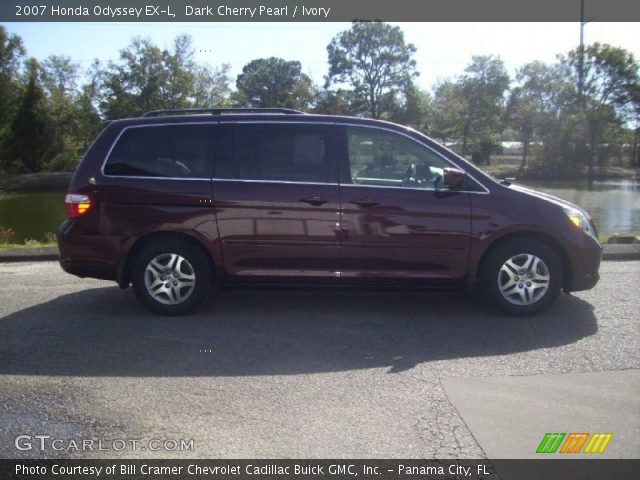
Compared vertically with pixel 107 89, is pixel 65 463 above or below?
below

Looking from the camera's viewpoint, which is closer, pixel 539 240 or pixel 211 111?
pixel 539 240

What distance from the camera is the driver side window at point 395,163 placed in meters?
5.75

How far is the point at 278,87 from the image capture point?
35594 mm

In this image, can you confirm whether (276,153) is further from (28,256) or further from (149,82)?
(149,82)

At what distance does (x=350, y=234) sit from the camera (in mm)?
5664

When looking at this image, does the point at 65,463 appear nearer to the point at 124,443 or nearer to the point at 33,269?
the point at 124,443

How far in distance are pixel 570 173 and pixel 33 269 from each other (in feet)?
88.9

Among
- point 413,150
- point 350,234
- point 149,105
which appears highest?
point 149,105

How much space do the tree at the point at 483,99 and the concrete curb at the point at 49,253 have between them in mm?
22238

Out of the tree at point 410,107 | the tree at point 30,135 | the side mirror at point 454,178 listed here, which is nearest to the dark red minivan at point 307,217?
the side mirror at point 454,178

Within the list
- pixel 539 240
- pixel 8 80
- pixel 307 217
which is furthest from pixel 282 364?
pixel 8 80

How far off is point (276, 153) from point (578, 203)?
14284mm

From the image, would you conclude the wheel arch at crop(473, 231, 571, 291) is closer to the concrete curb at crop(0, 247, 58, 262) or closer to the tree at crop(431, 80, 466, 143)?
the concrete curb at crop(0, 247, 58, 262)

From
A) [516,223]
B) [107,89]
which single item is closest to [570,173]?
[516,223]
